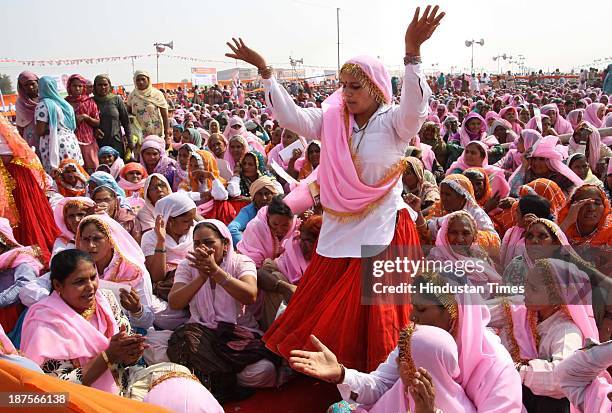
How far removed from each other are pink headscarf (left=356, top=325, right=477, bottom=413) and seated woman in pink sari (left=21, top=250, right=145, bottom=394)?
1132 millimetres

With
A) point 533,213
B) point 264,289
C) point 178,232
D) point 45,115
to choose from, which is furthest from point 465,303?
point 45,115

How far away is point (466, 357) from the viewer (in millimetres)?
2135

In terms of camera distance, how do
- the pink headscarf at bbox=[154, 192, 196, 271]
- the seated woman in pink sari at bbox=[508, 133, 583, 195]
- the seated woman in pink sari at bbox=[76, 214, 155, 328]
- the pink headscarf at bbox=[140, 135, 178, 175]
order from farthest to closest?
the pink headscarf at bbox=[140, 135, 178, 175], the seated woman in pink sari at bbox=[508, 133, 583, 195], the pink headscarf at bbox=[154, 192, 196, 271], the seated woman in pink sari at bbox=[76, 214, 155, 328]

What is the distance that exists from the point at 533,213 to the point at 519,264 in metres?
0.67

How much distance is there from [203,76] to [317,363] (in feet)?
109

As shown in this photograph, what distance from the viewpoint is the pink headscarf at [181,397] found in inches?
76.6

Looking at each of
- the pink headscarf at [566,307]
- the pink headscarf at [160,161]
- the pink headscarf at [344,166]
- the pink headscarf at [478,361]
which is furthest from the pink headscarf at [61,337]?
the pink headscarf at [160,161]

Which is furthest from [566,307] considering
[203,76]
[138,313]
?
[203,76]

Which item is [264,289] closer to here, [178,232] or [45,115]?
[178,232]

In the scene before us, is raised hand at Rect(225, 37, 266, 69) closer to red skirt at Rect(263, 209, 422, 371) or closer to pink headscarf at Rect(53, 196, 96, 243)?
red skirt at Rect(263, 209, 422, 371)

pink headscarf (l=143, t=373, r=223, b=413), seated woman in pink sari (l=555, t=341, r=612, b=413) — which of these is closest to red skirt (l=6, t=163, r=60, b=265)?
pink headscarf (l=143, t=373, r=223, b=413)

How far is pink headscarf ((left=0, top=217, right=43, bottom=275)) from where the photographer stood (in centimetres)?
341

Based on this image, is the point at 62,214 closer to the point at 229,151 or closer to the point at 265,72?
the point at 265,72

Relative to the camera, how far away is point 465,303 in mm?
2193
